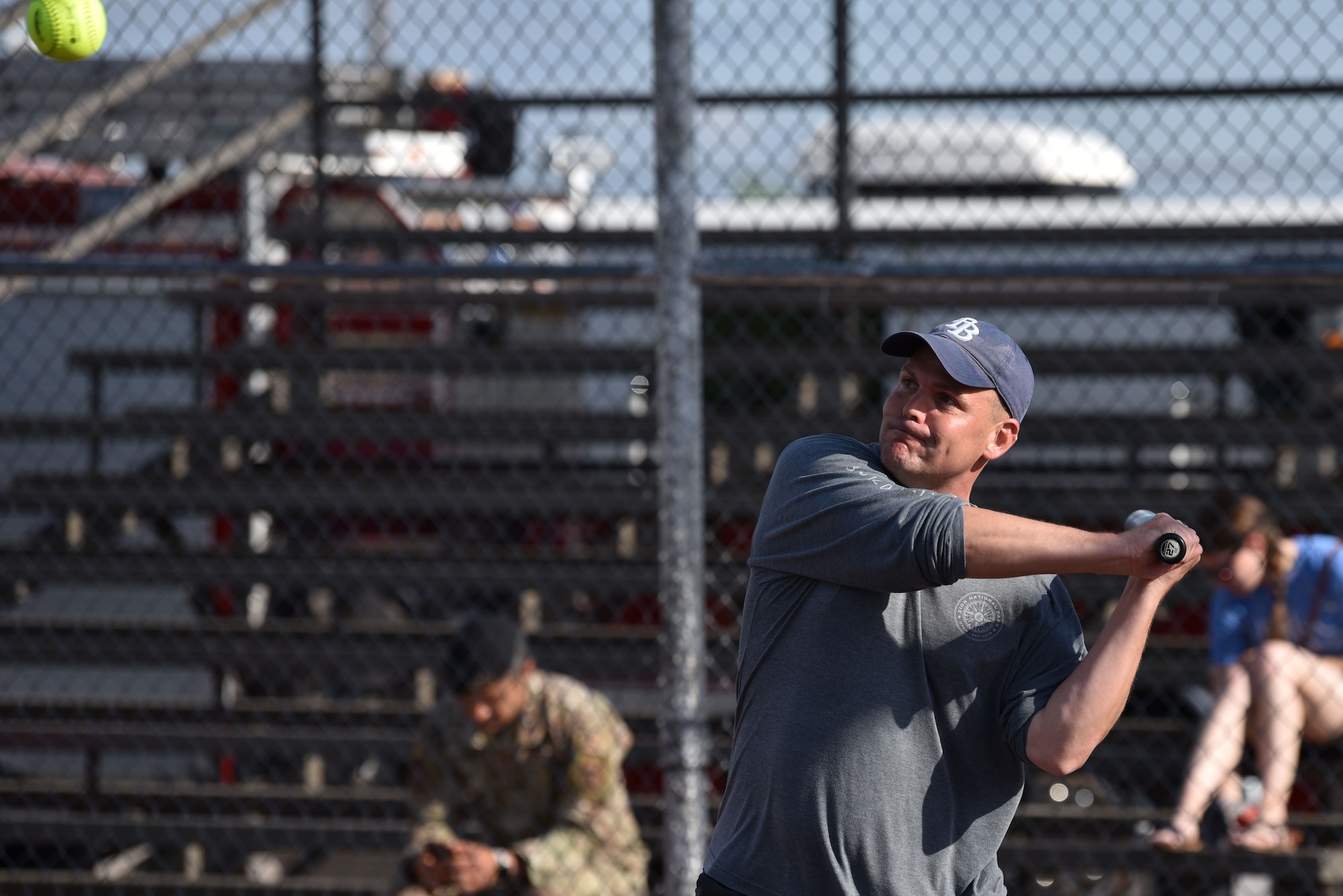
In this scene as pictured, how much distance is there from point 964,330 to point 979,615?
0.43 meters

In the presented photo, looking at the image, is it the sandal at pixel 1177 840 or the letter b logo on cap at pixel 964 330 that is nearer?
the letter b logo on cap at pixel 964 330

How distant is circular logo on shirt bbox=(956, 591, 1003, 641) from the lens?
193cm

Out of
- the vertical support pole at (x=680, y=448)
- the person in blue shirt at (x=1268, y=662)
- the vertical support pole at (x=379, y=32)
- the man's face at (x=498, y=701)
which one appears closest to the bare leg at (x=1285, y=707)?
the person in blue shirt at (x=1268, y=662)

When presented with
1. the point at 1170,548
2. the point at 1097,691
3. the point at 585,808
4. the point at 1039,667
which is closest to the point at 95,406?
the point at 585,808

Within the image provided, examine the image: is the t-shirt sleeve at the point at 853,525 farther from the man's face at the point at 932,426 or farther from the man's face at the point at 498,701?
the man's face at the point at 498,701

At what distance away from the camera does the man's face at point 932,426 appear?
1992 millimetres

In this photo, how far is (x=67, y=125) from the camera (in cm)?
577

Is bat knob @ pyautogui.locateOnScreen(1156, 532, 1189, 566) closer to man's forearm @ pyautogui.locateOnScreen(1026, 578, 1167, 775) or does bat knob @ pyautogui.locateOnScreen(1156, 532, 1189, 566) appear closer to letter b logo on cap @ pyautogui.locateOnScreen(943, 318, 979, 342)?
man's forearm @ pyautogui.locateOnScreen(1026, 578, 1167, 775)

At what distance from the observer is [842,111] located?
222 inches

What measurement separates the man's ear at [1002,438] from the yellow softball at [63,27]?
7.22 feet

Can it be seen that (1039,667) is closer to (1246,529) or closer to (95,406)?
(1246,529)

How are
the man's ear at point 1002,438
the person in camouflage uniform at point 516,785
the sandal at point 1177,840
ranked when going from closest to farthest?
the man's ear at point 1002,438 < the person in camouflage uniform at point 516,785 < the sandal at point 1177,840

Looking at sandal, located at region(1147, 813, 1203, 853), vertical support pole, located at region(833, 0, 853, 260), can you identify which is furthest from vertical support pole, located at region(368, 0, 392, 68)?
sandal, located at region(1147, 813, 1203, 853)

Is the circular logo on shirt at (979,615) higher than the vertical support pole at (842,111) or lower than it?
lower
